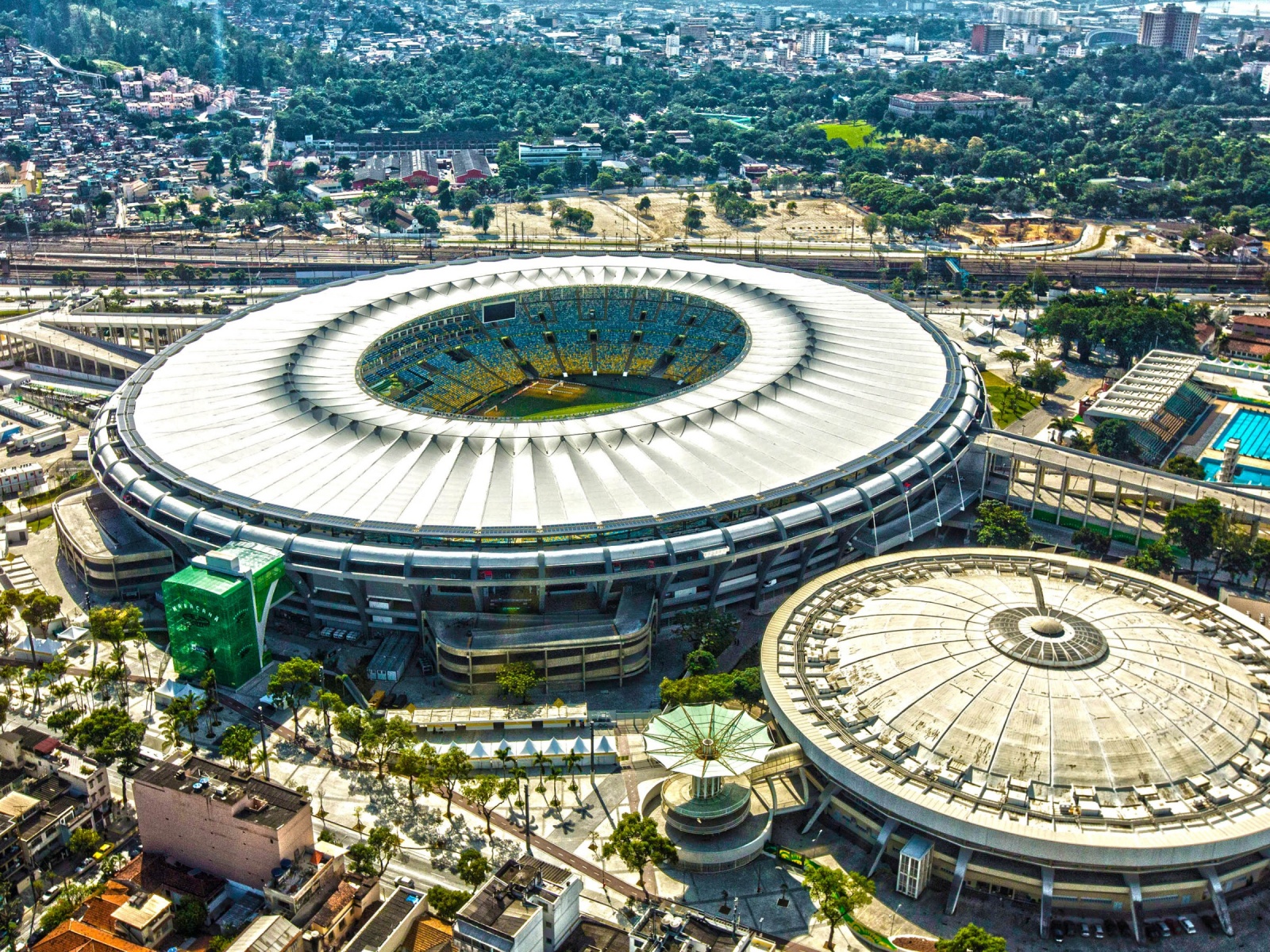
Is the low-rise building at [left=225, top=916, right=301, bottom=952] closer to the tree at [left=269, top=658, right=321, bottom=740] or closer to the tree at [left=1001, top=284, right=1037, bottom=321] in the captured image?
the tree at [left=269, top=658, right=321, bottom=740]

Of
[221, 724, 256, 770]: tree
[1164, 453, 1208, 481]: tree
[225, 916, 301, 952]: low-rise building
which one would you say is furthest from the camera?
[1164, 453, 1208, 481]: tree

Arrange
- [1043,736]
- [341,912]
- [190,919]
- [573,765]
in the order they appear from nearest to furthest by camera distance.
→ [190,919] → [341,912] → [1043,736] → [573,765]

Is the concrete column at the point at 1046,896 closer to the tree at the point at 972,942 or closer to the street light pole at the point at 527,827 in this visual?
the tree at the point at 972,942

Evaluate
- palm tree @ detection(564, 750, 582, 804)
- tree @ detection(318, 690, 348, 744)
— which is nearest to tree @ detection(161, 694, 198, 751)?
tree @ detection(318, 690, 348, 744)

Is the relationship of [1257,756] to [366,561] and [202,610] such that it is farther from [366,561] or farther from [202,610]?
[202,610]

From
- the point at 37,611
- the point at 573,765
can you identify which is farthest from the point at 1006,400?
the point at 37,611

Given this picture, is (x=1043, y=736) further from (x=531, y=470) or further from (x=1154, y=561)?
(x=531, y=470)

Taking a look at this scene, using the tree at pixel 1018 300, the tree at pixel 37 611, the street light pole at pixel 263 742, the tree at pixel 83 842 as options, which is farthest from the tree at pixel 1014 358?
the tree at pixel 83 842
